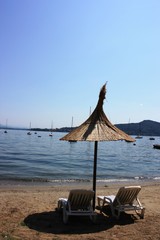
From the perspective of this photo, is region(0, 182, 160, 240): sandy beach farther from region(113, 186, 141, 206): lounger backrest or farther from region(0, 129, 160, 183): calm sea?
region(0, 129, 160, 183): calm sea

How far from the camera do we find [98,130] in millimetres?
9078

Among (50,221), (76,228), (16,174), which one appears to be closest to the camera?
(76,228)

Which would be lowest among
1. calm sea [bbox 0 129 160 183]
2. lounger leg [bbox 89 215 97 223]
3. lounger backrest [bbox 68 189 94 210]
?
calm sea [bbox 0 129 160 183]

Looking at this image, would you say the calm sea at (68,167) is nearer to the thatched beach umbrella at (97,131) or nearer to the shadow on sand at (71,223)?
the shadow on sand at (71,223)

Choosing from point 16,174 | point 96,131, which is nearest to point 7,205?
point 96,131

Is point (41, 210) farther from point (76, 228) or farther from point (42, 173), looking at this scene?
point (42, 173)

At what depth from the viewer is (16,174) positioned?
23.6 metres

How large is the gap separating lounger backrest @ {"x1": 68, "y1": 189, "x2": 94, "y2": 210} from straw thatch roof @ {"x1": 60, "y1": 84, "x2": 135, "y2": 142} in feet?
4.43

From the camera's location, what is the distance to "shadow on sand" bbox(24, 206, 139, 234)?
7930 millimetres

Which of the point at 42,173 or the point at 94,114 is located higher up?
the point at 94,114

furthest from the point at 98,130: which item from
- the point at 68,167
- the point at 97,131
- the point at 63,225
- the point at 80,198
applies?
the point at 68,167

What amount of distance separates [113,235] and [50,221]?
1.88 meters

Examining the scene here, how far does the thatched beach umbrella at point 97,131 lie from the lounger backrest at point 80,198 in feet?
2.08

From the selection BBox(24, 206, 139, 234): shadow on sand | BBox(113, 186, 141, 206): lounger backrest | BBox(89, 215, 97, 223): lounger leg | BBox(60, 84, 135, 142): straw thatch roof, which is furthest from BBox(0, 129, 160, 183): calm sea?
BBox(89, 215, 97, 223): lounger leg
